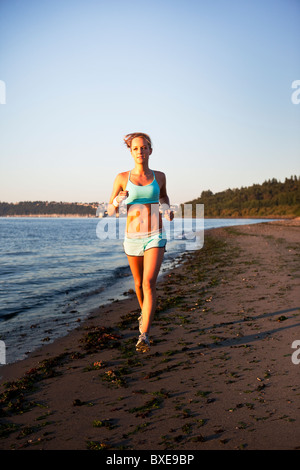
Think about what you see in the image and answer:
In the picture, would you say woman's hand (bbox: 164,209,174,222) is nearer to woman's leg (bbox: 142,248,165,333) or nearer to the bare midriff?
the bare midriff

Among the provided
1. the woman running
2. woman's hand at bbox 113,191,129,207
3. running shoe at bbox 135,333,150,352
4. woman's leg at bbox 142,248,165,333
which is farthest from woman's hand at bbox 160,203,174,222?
running shoe at bbox 135,333,150,352

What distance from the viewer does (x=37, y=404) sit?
379 centimetres

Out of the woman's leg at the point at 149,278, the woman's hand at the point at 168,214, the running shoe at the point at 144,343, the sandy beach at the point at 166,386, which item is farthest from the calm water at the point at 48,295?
the woman's hand at the point at 168,214

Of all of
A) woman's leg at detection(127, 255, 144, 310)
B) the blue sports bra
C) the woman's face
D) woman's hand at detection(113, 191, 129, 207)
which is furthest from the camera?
woman's leg at detection(127, 255, 144, 310)

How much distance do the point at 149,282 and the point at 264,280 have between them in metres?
6.81

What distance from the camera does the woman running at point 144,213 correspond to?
502 centimetres

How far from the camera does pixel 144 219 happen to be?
5.04 m

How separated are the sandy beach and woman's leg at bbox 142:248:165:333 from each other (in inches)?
24.6

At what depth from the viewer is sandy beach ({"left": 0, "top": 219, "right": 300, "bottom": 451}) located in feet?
9.75

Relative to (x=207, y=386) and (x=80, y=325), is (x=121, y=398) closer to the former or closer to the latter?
(x=207, y=386)

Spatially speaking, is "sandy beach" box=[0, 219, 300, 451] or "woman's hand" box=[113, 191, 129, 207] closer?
"sandy beach" box=[0, 219, 300, 451]

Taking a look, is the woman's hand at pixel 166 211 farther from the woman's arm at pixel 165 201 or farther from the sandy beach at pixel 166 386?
the sandy beach at pixel 166 386

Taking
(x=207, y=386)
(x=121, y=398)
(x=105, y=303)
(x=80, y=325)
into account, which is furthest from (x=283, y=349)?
(x=105, y=303)

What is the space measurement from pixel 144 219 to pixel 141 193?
15.6 inches
